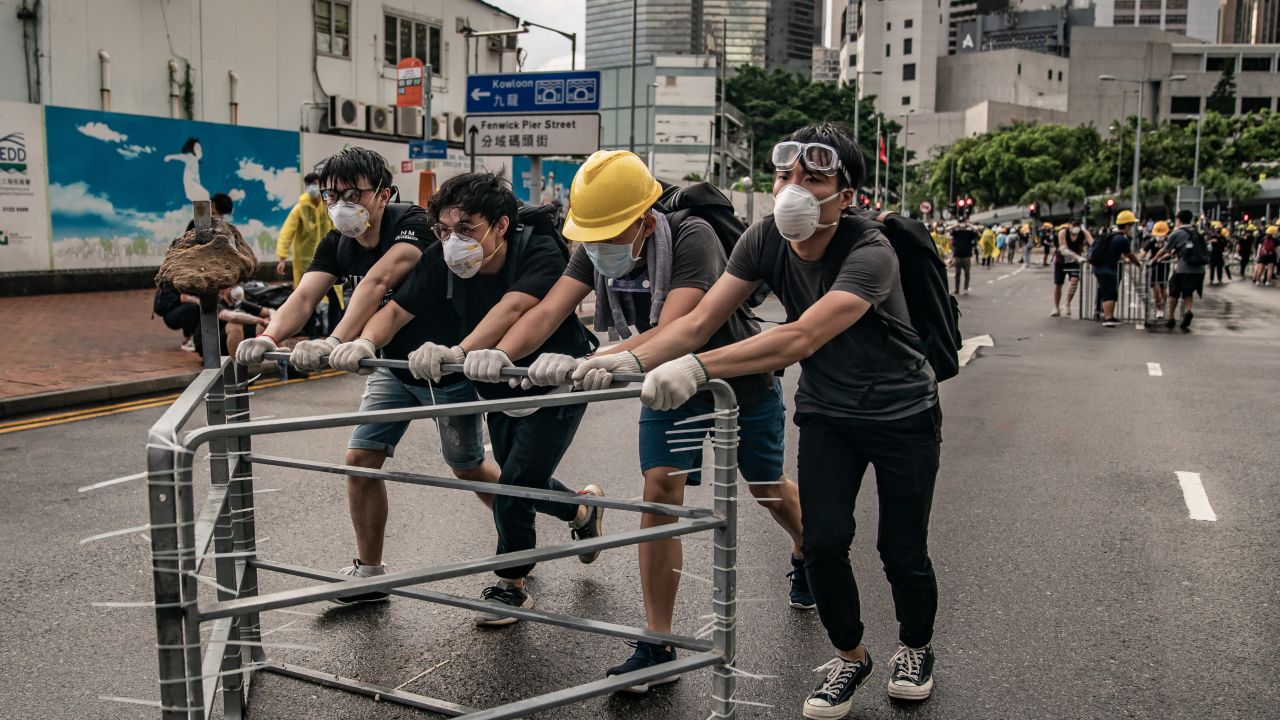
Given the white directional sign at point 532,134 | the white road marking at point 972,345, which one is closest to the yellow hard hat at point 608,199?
the white road marking at point 972,345

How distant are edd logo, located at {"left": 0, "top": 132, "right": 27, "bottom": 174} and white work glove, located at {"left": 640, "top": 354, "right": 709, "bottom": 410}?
58.0ft

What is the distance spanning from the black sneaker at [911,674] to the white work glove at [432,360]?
1.83 metres

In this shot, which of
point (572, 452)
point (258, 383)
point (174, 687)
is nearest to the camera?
point (174, 687)

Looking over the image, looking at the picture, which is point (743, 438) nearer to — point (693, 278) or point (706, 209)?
point (693, 278)

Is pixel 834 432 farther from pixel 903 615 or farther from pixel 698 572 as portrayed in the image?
pixel 698 572

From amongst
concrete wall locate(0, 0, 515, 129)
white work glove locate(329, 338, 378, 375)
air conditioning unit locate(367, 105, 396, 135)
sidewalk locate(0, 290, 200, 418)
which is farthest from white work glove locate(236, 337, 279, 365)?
air conditioning unit locate(367, 105, 396, 135)

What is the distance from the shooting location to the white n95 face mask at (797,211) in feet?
11.7

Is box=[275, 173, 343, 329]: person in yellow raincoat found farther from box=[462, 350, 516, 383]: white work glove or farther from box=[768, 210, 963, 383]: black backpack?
box=[768, 210, 963, 383]: black backpack

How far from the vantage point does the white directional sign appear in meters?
17.6

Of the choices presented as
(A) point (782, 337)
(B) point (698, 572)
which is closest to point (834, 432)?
(A) point (782, 337)

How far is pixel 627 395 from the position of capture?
3.06 meters

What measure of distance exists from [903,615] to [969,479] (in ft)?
12.1

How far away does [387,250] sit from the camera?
4.86m

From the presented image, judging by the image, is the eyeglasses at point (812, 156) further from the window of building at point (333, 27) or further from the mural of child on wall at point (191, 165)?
the window of building at point (333, 27)
